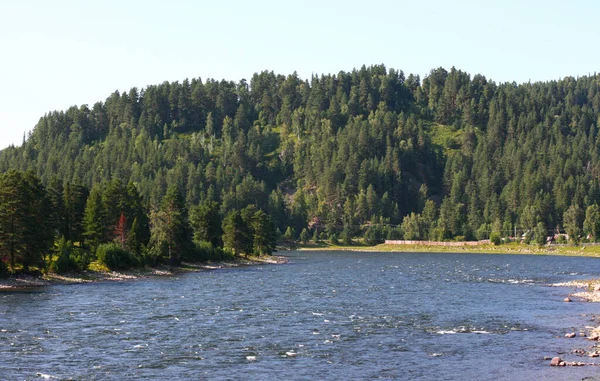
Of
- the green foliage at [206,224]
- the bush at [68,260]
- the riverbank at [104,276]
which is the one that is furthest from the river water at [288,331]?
the green foliage at [206,224]

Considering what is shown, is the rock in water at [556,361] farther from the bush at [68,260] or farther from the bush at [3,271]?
the bush at [68,260]

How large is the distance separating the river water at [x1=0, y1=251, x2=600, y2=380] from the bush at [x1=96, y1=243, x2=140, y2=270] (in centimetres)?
1356

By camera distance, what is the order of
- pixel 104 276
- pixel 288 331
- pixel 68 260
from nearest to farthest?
1. pixel 288 331
2. pixel 68 260
3. pixel 104 276

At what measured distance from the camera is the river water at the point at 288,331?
50031mm

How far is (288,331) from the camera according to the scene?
66688mm

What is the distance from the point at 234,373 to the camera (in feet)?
162

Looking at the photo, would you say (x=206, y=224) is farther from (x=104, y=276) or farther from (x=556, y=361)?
(x=556, y=361)

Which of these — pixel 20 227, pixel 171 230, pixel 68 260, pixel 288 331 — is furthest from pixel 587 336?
pixel 171 230

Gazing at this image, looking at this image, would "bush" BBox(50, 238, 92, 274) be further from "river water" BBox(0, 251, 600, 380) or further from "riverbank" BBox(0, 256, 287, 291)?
"river water" BBox(0, 251, 600, 380)

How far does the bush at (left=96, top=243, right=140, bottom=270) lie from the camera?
125 metres

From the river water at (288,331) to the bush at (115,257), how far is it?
13556 millimetres

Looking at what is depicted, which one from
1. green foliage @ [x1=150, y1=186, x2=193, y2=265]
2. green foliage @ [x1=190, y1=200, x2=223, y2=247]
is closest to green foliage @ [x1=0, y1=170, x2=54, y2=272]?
green foliage @ [x1=150, y1=186, x2=193, y2=265]

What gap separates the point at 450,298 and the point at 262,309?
25968 millimetres

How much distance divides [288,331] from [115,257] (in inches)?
2708
